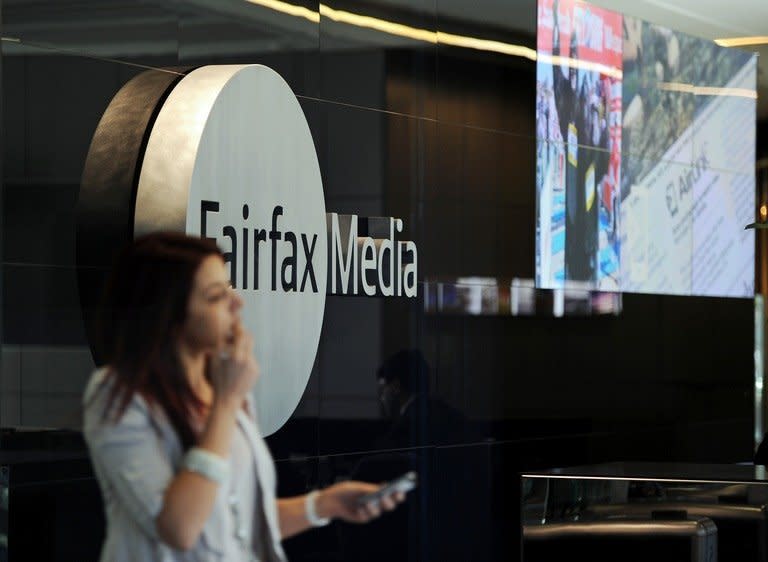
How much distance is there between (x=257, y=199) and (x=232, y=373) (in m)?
3.23

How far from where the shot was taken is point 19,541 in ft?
15.5

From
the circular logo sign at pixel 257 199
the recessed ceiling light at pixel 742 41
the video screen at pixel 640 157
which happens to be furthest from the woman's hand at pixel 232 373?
the recessed ceiling light at pixel 742 41

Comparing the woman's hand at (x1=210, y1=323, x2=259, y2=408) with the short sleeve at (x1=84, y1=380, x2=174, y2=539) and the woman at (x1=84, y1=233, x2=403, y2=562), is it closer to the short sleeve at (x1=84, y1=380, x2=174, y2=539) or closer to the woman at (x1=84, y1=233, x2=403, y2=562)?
the woman at (x1=84, y1=233, x2=403, y2=562)

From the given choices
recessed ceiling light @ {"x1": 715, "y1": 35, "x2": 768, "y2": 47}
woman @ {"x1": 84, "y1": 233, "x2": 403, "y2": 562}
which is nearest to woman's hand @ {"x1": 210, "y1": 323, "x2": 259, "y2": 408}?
woman @ {"x1": 84, "y1": 233, "x2": 403, "y2": 562}

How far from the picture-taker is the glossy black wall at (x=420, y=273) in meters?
4.86

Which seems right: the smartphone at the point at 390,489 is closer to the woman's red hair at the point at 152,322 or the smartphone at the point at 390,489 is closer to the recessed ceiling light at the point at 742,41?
the woman's red hair at the point at 152,322

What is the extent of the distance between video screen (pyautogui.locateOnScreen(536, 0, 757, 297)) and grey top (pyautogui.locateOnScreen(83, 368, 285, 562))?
5852mm

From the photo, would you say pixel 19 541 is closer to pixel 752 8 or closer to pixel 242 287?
pixel 242 287

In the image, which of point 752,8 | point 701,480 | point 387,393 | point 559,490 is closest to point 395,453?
point 387,393

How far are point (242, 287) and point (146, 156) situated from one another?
747 mm

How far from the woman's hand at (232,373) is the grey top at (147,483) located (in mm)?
48

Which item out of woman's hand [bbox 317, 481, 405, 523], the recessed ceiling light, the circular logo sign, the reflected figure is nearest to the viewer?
woman's hand [bbox 317, 481, 405, 523]

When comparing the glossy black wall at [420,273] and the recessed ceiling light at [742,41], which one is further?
the recessed ceiling light at [742,41]

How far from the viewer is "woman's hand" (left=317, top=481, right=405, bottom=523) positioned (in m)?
2.29
